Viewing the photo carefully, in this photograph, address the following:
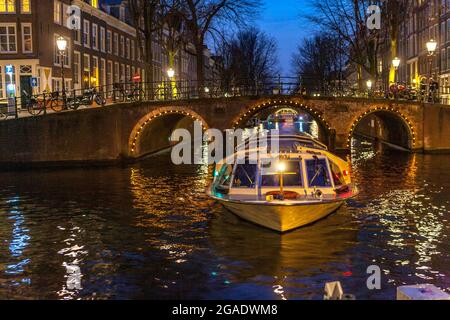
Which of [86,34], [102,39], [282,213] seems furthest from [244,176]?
[102,39]

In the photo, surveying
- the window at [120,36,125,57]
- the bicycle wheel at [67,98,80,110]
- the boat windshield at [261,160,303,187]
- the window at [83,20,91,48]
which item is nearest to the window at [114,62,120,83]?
the window at [120,36,125,57]

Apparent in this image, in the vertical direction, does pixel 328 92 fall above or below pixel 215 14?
below

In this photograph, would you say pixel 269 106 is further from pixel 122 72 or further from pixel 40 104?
pixel 122 72

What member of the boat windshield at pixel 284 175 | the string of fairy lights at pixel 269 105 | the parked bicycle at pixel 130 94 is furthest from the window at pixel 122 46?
the boat windshield at pixel 284 175

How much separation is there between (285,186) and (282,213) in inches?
62.0

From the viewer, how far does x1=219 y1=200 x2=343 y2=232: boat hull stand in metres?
14.7

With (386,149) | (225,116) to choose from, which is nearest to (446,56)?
(386,149)

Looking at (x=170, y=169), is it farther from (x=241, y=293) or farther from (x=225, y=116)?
(x=241, y=293)

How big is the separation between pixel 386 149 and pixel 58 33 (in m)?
23.4

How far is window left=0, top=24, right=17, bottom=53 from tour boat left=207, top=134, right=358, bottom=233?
26.9m

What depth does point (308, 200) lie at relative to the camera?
14945 mm

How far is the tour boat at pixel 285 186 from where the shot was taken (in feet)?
49.0

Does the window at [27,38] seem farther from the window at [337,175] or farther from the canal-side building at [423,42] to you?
the canal-side building at [423,42]

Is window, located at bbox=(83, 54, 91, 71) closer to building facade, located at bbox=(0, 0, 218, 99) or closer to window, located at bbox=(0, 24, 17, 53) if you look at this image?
building facade, located at bbox=(0, 0, 218, 99)
